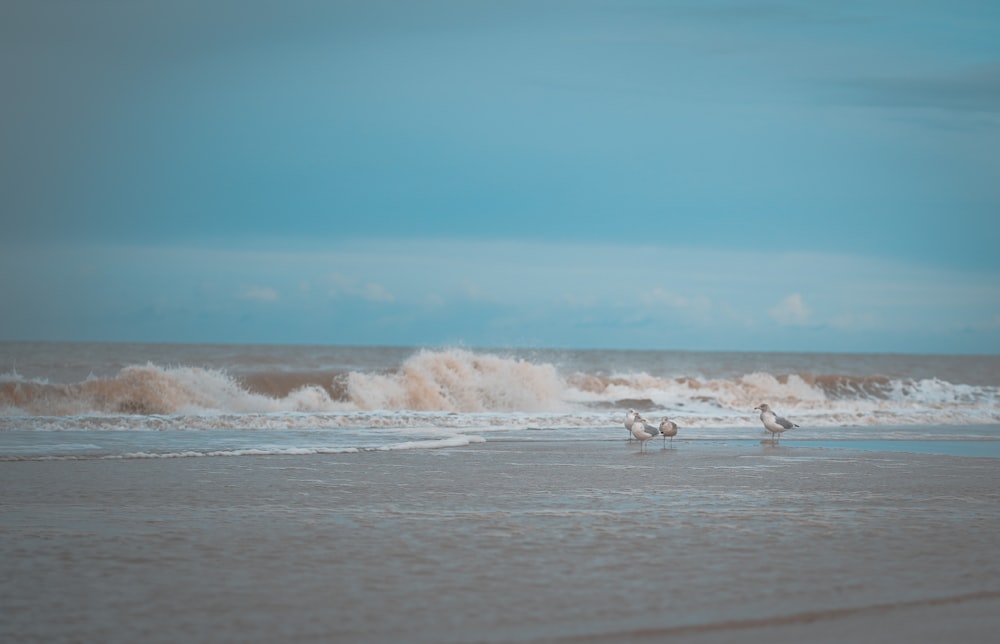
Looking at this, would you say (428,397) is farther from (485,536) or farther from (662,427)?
(485,536)

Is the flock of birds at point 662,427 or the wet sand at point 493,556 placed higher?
the flock of birds at point 662,427

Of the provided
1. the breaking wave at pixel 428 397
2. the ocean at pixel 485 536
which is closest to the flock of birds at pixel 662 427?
the ocean at pixel 485 536

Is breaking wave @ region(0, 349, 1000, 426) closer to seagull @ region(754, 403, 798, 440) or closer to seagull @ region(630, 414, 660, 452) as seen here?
seagull @ region(754, 403, 798, 440)

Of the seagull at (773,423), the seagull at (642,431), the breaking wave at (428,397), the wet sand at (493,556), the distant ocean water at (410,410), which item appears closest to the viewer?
the wet sand at (493,556)

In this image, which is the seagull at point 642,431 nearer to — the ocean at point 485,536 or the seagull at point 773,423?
the ocean at point 485,536

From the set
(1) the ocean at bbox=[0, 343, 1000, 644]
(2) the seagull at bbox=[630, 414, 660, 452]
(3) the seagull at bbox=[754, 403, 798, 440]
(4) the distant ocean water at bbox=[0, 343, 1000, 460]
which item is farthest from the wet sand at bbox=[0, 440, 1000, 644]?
(3) the seagull at bbox=[754, 403, 798, 440]

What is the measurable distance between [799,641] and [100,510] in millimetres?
6629

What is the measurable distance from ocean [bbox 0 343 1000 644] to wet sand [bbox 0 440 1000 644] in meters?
0.03

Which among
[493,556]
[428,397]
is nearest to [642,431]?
[493,556]

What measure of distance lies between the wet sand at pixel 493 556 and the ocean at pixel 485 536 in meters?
0.03

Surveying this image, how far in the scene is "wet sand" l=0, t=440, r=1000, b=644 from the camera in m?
5.46

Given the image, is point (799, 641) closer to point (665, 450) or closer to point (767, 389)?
point (665, 450)

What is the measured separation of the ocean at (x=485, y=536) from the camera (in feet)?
18.1

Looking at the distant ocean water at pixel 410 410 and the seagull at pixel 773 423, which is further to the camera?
the seagull at pixel 773 423
